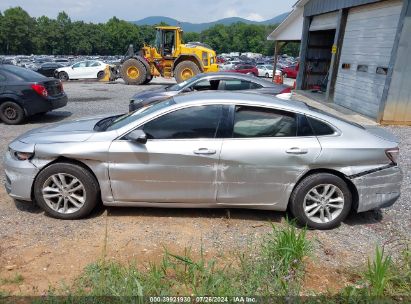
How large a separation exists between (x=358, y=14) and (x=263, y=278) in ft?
37.5

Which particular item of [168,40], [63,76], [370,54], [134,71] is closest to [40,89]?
[370,54]

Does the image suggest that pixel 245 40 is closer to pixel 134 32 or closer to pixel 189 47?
pixel 134 32

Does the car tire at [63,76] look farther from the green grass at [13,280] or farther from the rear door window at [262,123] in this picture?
the green grass at [13,280]

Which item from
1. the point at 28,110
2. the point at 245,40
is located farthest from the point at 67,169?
the point at 245,40

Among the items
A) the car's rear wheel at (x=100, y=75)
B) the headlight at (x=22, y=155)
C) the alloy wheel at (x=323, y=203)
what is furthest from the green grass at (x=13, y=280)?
the car's rear wheel at (x=100, y=75)

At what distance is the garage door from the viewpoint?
9.40 metres

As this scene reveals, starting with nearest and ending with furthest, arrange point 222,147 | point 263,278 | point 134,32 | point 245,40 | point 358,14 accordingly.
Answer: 1. point 263,278
2. point 222,147
3. point 358,14
4. point 134,32
5. point 245,40

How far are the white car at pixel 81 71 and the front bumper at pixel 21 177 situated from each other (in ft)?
65.1

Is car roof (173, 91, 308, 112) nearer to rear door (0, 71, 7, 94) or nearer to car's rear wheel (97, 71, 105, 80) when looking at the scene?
rear door (0, 71, 7, 94)

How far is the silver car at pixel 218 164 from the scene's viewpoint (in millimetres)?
3494

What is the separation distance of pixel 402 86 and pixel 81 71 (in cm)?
1952

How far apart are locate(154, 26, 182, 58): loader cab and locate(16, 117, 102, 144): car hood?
1479cm

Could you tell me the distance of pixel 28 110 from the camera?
26.8ft

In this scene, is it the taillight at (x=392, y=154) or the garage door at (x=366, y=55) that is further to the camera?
the garage door at (x=366, y=55)
